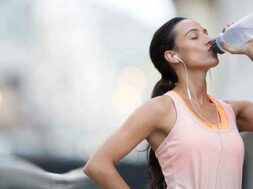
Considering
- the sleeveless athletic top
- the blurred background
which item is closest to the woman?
the sleeveless athletic top

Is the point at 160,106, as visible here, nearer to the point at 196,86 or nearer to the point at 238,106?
the point at 196,86

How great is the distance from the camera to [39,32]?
5.95 ft

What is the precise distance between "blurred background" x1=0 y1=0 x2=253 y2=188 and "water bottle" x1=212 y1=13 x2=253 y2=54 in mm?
486

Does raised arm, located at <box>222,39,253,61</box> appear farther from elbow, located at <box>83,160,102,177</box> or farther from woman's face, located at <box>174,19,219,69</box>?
elbow, located at <box>83,160,102,177</box>

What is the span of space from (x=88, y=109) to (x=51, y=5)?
414 millimetres

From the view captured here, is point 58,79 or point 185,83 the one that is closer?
point 185,83

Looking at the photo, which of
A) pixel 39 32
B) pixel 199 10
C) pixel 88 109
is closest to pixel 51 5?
pixel 39 32

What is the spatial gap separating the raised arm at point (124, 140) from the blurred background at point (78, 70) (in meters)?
0.57

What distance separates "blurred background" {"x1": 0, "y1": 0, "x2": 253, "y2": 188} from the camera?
5.80 ft

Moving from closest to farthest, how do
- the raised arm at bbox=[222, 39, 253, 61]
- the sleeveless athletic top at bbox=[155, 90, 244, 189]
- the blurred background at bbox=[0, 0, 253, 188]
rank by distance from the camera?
1. the sleeveless athletic top at bbox=[155, 90, 244, 189]
2. the raised arm at bbox=[222, 39, 253, 61]
3. the blurred background at bbox=[0, 0, 253, 188]

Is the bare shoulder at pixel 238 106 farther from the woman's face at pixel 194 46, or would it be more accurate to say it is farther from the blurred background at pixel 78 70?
the blurred background at pixel 78 70

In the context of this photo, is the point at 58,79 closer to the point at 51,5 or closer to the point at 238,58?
the point at 51,5

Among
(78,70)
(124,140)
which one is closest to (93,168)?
(124,140)

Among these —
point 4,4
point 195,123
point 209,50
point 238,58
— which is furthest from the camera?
point 4,4
